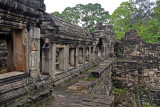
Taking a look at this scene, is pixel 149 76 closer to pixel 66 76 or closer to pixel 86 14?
pixel 66 76

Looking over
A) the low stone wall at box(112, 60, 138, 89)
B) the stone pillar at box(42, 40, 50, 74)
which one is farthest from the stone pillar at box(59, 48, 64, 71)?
the low stone wall at box(112, 60, 138, 89)

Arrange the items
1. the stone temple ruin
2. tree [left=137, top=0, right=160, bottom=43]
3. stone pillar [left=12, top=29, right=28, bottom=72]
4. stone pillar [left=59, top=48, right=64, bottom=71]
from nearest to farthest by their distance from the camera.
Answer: the stone temple ruin, stone pillar [left=12, top=29, right=28, bottom=72], stone pillar [left=59, top=48, right=64, bottom=71], tree [left=137, top=0, right=160, bottom=43]

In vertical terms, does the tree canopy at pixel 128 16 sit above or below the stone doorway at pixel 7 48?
above

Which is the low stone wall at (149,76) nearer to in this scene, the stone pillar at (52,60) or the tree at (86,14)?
the stone pillar at (52,60)

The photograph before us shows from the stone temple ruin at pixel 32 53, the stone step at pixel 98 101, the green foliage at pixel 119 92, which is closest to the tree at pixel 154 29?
the green foliage at pixel 119 92

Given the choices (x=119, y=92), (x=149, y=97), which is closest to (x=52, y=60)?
(x=119, y=92)

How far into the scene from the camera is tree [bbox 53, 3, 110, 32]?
34.5 metres

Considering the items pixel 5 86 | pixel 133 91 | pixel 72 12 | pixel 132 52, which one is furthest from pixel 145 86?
pixel 72 12

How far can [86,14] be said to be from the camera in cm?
3609

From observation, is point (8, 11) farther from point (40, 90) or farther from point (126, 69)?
point (126, 69)

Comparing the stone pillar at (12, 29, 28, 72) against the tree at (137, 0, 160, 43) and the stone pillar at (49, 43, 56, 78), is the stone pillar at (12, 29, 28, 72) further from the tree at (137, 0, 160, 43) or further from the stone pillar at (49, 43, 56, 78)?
the tree at (137, 0, 160, 43)

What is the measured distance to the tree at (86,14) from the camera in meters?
34.5

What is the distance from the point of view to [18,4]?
292 centimetres

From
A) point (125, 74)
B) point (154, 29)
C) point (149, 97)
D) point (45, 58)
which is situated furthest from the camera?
point (154, 29)
